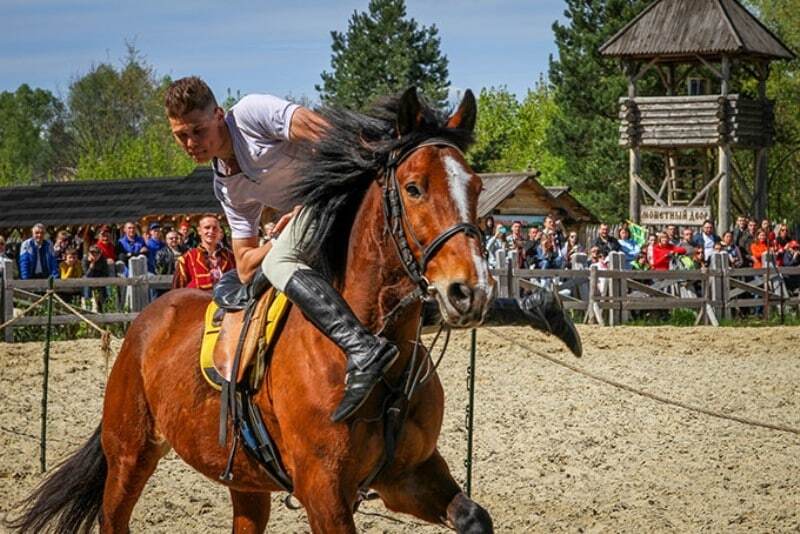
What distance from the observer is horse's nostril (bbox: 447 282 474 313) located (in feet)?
13.7

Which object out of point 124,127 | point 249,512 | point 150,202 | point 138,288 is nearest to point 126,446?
point 249,512

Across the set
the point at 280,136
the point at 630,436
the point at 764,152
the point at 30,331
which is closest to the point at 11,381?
the point at 30,331

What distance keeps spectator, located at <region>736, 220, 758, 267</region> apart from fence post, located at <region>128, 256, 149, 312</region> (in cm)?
1014

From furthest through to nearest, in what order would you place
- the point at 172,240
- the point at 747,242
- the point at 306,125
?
1. the point at 747,242
2. the point at 172,240
3. the point at 306,125

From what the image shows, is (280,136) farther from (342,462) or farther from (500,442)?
(500,442)

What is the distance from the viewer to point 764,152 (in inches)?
1438

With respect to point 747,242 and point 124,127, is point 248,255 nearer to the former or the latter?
point 747,242

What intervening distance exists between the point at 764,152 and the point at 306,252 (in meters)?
33.4

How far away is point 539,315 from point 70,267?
14.1m

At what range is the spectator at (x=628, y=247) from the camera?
22.3 meters

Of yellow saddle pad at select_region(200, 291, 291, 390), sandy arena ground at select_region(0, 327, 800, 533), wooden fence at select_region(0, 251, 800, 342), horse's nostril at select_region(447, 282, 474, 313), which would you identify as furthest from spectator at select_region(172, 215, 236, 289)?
wooden fence at select_region(0, 251, 800, 342)

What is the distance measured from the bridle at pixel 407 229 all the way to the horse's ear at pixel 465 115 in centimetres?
15

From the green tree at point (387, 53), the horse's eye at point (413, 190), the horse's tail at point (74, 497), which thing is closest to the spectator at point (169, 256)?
the horse's tail at point (74, 497)

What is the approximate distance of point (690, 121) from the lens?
34062mm
